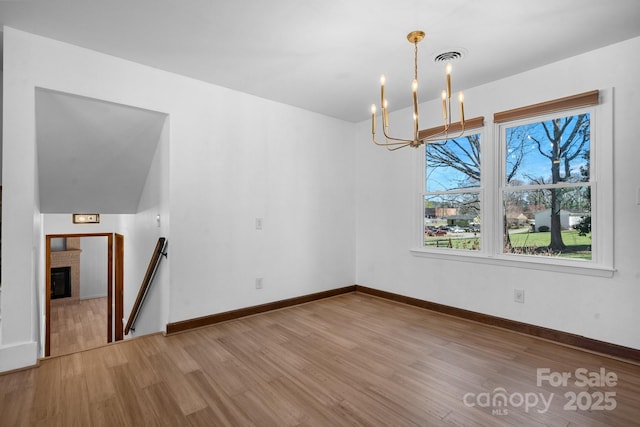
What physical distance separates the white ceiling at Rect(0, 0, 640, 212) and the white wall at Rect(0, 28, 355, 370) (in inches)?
8.1

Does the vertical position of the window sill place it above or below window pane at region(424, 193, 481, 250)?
below

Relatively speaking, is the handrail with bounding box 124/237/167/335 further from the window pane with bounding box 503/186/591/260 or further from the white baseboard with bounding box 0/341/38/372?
the window pane with bounding box 503/186/591/260

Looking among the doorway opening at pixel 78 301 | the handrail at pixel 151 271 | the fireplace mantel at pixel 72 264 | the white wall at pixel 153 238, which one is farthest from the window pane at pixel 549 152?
the fireplace mantel at pixel 72 264

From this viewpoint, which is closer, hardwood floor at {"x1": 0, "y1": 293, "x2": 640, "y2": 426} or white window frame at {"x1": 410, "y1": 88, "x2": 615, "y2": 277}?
hardwood floor at {"x1": 0, "y1": 293, "x2": 640, "y2": 426}

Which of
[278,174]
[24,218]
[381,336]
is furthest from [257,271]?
[24,218]

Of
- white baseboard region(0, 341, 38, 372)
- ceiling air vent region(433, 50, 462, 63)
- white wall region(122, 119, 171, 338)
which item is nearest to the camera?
white baseboard region(0, 341, 38, 372)

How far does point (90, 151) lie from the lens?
3322mm

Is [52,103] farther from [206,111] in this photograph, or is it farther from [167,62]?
[206,111]

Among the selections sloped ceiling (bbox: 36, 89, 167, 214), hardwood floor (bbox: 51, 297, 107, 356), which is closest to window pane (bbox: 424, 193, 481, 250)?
sloped ceiling (bbox: 36, 89, 167, 214)

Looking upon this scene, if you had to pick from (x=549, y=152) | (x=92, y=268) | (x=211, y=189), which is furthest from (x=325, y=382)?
(x=92, y=268)

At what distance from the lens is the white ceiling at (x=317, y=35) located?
2146 millimetres

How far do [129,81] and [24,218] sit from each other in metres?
1.43

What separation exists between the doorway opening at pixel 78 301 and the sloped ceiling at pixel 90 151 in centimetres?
174

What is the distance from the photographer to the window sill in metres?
2.74
